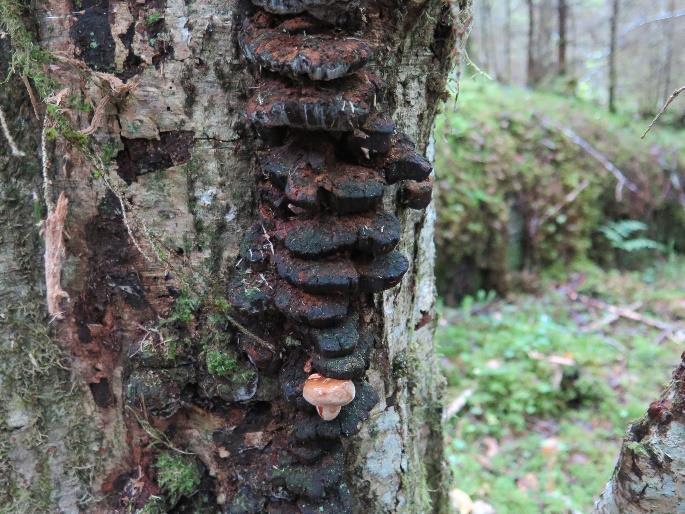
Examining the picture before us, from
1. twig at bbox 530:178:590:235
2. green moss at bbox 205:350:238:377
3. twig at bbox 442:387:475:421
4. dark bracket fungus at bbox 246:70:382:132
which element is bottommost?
twig at bbox 442:387:475:421

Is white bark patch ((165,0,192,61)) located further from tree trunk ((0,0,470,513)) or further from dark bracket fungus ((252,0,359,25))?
dark bracket fungus ((252,0,359,25))

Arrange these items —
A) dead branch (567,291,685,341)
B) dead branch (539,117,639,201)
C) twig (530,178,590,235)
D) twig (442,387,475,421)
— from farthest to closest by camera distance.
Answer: dead branch (539,117,639,201)
twig (530,178,590,235)
dead branch (567,291,685,341)
twig (442,387,475,421)

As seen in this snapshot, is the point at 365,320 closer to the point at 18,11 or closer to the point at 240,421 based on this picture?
the point at 240,421

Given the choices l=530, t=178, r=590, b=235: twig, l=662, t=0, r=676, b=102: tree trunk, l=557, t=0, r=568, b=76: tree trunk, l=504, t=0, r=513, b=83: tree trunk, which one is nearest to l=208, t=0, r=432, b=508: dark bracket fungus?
l=530, t=178, r=590, b=235: twig

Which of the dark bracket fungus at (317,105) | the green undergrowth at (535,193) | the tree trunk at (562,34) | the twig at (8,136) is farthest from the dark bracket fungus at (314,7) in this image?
the tree trunk at (562,34)

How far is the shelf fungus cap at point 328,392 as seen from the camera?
3.21 ft

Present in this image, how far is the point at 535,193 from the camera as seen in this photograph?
5816 millimetres

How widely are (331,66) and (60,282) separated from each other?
2.53 feet

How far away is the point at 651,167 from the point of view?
22.3ft

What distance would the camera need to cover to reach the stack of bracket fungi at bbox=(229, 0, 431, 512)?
35.2 inches

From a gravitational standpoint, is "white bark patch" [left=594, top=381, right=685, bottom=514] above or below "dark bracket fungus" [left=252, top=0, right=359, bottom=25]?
below

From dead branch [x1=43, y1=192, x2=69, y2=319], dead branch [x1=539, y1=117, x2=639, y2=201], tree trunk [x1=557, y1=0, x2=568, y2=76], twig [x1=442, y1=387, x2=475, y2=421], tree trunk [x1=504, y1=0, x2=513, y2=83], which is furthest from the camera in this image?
tree trunk [x1=504, y1=0, x2=513, y2=83]

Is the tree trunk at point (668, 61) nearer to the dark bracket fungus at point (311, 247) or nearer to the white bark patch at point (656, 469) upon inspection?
the white bark patch at point (656, 469)

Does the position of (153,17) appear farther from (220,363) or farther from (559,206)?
(559,206)
